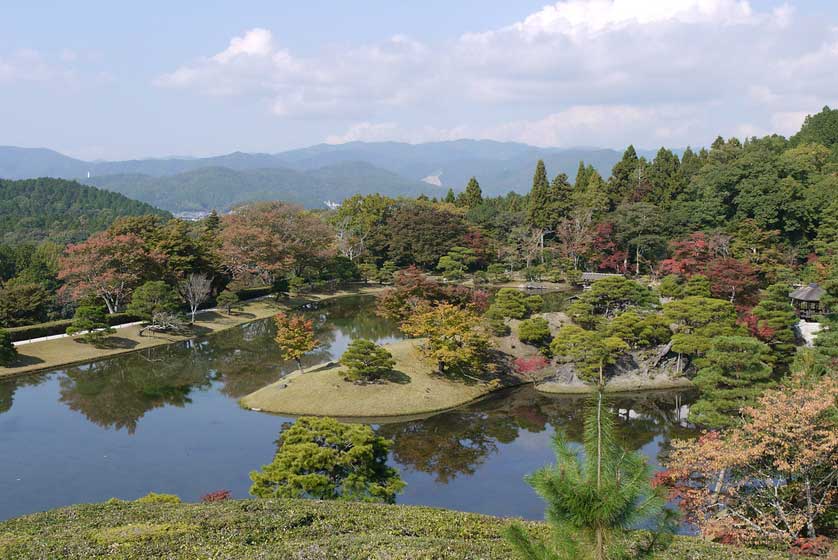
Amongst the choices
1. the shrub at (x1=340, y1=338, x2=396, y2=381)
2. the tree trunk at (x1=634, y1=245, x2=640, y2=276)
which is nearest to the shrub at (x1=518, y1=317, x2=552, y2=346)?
the shrub at (x1=340, y1=338, x2=396, y2=381)

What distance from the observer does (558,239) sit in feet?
181

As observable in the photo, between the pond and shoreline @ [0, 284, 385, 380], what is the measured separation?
2.81ft

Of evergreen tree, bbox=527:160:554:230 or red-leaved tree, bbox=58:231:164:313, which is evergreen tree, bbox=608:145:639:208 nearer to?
evergreen tree, bbox=527:160:554:230

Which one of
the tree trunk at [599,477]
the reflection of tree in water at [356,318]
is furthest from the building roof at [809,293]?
the tree trunk at [599,477]

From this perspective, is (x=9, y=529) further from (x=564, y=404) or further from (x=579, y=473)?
(x=564, y=404)

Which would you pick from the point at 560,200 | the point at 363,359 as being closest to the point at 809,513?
the point at 363,359

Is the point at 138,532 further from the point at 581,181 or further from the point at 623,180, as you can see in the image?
the point at 581,181

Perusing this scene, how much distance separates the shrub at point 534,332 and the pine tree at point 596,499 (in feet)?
71.7

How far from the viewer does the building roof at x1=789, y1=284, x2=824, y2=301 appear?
2916 cm

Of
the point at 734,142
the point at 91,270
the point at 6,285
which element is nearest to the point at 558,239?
the point at 734,142

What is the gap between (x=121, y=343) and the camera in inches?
1206

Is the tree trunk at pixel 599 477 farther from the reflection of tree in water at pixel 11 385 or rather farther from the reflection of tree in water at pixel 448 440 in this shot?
the reflection of tree in water at pixel 11 385

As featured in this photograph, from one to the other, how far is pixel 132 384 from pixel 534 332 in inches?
690

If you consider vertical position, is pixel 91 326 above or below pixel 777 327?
below
